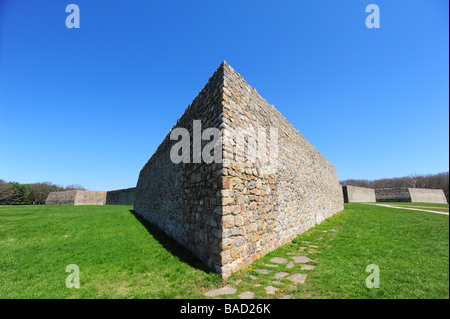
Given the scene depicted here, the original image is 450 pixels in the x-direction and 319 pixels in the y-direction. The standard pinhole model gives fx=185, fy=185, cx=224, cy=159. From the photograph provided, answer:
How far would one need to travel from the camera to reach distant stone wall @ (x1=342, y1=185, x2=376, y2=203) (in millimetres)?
31891

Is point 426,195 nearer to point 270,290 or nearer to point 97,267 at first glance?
point 270,290

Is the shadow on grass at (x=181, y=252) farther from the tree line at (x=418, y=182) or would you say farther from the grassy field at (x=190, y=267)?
the tree line at (x=418, y=182)

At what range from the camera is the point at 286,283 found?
381cm

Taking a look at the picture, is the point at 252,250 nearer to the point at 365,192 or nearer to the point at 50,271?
the point at 50,271

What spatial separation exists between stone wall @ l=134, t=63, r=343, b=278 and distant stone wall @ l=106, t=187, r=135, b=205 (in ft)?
86.9

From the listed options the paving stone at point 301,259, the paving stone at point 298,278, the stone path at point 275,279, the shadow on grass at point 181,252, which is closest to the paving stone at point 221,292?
the stone path at point 275,279

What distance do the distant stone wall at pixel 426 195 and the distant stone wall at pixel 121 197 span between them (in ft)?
161

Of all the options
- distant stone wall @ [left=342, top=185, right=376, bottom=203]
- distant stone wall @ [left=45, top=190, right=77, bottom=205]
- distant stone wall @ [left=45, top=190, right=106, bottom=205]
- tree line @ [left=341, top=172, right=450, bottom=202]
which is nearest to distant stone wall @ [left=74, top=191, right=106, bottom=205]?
distant stone wall @ [left=45, top=190, right=106, bottom=205]

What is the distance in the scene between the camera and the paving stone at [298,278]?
3.87m

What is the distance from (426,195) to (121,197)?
57.3 meters

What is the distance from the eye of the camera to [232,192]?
15.5 feet

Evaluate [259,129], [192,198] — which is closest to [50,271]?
[192,198]

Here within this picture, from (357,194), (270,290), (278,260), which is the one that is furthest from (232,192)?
(357,194)

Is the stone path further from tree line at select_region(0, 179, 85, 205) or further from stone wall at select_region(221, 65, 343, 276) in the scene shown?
tree line at select_region(0, 179, 85, 205)
